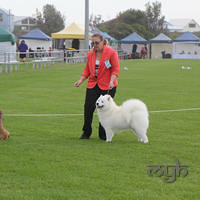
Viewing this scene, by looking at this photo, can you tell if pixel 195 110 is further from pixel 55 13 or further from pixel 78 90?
pixel 55 13

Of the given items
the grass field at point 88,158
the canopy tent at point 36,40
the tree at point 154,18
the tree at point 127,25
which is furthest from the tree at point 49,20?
the grass field at point 88,158

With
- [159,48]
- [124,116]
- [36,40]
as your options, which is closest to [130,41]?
[159,48]

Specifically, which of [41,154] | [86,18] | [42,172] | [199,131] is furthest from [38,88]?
[86,18]

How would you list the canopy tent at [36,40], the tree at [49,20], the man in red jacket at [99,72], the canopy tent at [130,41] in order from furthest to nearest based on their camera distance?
the tree at [49,20] < the canopy tent at [130,41] < the canopy tent at [36,40] < the man in red jacket at [99,72]

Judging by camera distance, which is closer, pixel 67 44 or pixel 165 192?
pixel 165 192

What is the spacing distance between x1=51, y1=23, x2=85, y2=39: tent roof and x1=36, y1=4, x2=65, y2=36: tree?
4240 cm

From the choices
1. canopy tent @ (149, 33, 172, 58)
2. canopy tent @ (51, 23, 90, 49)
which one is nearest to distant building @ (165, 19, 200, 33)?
canopy tent @ (149, 33, 172, 58)

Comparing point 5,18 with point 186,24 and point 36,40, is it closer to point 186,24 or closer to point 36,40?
point 36,40

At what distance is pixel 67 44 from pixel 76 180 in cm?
4645

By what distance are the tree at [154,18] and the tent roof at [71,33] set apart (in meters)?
47.4

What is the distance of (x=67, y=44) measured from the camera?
51062 mm

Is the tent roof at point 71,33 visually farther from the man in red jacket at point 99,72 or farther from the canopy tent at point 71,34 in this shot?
the man in red jacket at point 99,72

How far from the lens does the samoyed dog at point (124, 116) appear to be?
24.4 feet

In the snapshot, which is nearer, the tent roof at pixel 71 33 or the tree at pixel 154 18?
the tent roof at pixel 71 33
